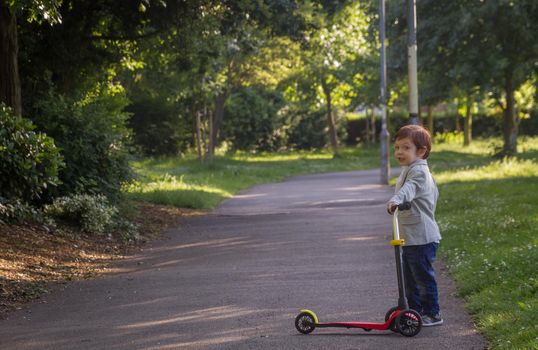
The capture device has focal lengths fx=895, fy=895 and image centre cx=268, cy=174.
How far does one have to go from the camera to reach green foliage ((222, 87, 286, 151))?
167ft

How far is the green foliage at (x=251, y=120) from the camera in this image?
5100cm

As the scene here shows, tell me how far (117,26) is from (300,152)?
36479mm

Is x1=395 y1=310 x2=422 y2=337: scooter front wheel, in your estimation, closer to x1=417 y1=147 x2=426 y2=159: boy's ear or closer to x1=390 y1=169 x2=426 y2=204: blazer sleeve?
x1=390 y1=169 x2=426 y2=204: blazer sleeve

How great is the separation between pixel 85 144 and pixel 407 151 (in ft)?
27.2

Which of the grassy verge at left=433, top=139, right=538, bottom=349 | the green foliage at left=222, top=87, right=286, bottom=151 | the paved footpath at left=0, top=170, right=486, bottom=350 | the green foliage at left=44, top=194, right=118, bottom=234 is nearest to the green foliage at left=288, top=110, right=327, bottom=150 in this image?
the green foliage at left=222, top=87, right=286, bottom=151

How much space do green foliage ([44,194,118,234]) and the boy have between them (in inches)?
281

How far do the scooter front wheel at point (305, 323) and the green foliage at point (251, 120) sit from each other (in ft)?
143

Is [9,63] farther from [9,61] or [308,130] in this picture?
[308,130]

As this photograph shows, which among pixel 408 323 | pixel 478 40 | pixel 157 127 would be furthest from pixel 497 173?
pixel 157 127

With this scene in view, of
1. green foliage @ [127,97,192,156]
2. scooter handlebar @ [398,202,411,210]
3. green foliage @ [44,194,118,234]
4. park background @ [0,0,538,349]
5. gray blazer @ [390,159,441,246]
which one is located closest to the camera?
scooter handlebar @ [398,202,411,210]

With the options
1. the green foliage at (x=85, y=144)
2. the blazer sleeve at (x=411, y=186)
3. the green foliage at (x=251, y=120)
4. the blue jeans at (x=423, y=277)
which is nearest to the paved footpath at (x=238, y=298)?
the blue jeans at (x=423, y=277)

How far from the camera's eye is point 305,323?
6746mm

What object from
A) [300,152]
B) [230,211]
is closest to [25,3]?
[230,211]

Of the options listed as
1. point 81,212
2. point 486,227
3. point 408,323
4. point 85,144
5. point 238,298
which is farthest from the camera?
point 85,144
